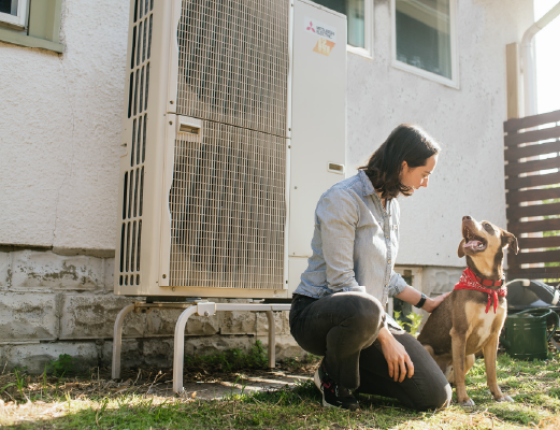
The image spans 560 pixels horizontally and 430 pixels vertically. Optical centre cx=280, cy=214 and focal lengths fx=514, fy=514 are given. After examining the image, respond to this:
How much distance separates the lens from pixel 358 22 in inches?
180

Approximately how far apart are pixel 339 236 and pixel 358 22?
3.07 m

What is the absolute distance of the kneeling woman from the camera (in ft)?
6.57

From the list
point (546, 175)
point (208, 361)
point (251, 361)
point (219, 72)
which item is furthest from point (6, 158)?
point (546, 175)

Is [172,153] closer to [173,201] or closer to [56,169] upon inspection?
[173,201]

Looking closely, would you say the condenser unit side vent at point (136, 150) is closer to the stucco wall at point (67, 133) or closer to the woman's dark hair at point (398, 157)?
the stucco wall at point (67, 133)

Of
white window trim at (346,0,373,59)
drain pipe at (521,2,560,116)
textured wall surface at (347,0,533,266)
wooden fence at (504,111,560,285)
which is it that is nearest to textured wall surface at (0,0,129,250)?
textured wall surface at (347,0,533,266)

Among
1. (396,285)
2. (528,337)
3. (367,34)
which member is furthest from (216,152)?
(528,337)

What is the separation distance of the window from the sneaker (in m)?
3.07

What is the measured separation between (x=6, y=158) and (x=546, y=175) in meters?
4.90

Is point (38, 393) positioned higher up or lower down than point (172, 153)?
lower down

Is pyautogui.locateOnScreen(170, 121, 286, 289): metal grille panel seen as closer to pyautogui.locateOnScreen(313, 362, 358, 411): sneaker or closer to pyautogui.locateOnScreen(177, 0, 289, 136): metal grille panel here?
pyautogui.locateOnScreen(177, 0, 289, 136): metal grille panel

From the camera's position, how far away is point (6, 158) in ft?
9.15

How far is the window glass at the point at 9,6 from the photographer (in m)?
2.91

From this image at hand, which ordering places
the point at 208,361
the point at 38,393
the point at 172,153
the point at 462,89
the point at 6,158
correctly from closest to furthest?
the point at 38,393
the point at 172,153
the point at 6,158
the point at 208,361
the point at 462,89
